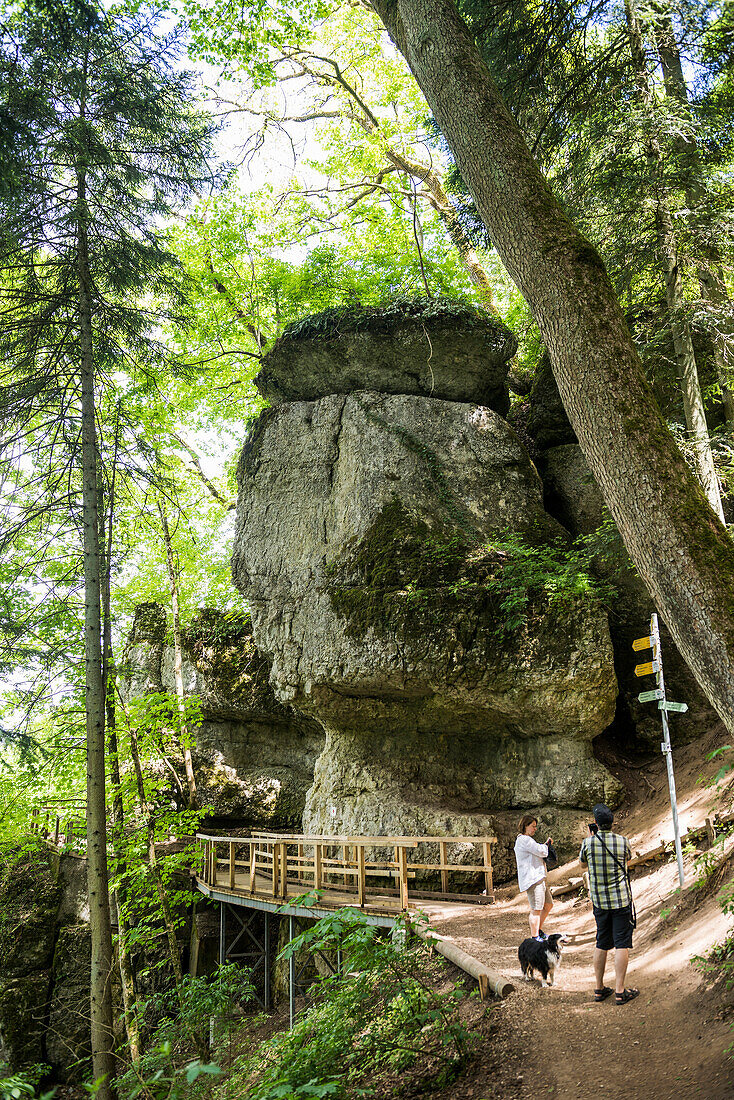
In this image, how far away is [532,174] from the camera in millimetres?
6242

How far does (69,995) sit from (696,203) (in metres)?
19.5

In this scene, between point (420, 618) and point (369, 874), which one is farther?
point (420, 618)

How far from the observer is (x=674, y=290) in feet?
35.5

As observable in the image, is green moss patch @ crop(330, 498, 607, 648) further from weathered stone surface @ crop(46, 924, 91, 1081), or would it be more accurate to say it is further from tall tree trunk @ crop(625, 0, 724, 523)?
weathered stone surface @ crop(46, 924, 91, 1081)

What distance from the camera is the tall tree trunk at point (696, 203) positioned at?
9812mm

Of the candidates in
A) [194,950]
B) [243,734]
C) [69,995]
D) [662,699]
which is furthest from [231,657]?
[662,699]

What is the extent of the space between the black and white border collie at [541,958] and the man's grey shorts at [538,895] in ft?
3.13

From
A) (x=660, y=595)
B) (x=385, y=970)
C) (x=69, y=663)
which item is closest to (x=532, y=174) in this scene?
(x=660, y=595)

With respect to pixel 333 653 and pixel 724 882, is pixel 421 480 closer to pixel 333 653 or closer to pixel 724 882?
pixel 333 653

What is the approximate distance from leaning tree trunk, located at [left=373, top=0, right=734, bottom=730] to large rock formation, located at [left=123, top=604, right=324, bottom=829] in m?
13.0

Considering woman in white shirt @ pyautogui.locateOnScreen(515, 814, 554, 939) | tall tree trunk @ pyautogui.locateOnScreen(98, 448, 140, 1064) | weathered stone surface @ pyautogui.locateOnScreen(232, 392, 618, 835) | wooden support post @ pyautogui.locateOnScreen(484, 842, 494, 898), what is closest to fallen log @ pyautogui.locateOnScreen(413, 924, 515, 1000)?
woman in white shirt @ pyautogui.locateOnScreen(515, 814, 554, 939)

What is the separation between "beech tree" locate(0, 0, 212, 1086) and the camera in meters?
8.05

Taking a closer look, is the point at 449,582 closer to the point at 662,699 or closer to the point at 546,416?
the point at 662,699

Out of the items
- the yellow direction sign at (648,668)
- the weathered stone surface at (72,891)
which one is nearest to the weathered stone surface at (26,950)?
the weathered stone surface at (72,891)
